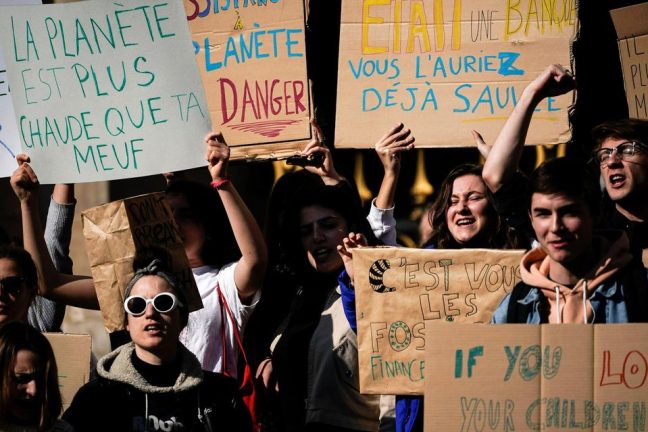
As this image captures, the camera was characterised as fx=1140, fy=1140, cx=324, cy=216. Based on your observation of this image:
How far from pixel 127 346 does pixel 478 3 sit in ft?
6.91

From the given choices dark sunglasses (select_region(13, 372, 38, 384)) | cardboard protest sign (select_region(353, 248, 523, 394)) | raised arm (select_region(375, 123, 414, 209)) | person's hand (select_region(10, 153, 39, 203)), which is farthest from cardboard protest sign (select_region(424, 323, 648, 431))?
person's hand (select_region(10, 153, 39, 203))

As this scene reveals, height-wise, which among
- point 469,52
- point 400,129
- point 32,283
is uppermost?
point 469,52

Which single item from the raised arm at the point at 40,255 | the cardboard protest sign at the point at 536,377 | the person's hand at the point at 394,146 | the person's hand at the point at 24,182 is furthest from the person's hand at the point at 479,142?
the person's hand at the point at 24,182

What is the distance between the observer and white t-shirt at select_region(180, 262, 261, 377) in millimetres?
4570

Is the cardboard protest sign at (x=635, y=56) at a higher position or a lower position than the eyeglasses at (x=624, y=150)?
higher

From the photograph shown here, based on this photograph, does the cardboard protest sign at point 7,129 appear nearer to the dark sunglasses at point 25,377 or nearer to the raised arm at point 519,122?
the dark sunglasses at point 25,377

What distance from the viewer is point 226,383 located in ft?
13.3

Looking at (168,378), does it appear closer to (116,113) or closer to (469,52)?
(116,113)

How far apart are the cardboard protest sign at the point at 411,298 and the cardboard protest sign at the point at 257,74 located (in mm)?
993

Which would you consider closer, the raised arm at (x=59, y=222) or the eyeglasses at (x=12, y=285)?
the eyeglasses at (x=12, y=285)

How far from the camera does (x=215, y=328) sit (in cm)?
459

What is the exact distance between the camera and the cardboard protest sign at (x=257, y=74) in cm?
505

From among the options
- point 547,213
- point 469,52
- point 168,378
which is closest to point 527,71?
point 469,52

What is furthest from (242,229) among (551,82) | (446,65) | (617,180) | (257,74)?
(617,180)
